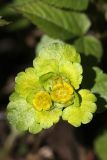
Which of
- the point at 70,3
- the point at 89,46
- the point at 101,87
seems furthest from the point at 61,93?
the point at 89,46

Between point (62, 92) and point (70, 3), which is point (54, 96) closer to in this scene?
point (62, 92)

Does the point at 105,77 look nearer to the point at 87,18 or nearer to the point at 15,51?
the point at 87,18

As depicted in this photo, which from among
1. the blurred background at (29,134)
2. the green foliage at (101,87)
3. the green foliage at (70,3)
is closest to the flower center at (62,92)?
the green foliage at (101,87)

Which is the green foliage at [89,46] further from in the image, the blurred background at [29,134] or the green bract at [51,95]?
the green bract at [51,95]

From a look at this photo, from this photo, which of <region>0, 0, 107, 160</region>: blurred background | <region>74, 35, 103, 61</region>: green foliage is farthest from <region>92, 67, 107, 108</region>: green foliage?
<region>0, 0, 107, 160</region>: blurred background

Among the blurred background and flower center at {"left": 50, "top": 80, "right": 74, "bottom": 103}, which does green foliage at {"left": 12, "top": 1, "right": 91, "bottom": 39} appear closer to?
the blurred background
